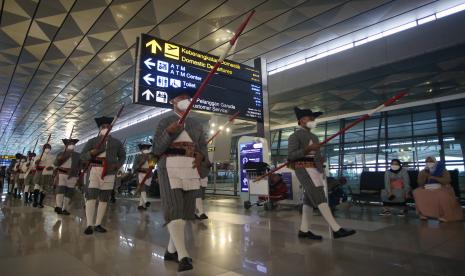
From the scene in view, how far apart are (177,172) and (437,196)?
5449 millimetres

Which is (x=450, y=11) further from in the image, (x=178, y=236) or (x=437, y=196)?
(x=178, y=236)

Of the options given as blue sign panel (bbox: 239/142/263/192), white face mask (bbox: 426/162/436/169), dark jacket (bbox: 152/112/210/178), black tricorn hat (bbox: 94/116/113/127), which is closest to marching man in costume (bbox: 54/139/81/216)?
black tricorn hat (bbox: 94/116/113/127)

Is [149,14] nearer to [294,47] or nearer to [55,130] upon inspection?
[294,47]

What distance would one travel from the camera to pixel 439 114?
480 inches

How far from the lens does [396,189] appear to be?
6906 millimetres

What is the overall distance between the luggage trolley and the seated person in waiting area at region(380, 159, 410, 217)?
265 centimetres

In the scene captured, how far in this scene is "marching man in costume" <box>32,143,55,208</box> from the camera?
8.59m

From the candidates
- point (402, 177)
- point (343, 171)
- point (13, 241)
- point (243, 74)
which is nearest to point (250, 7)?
point (243, 74)

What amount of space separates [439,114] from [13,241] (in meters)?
14.1

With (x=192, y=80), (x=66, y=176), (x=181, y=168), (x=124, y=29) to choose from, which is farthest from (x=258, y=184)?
(x=124, y=29)

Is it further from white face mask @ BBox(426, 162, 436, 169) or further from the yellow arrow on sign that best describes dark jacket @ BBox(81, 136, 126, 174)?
white face mask @ BBox(426, 162, 436, 169)

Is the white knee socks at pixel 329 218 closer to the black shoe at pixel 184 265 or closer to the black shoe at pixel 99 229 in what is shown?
the black shoe at pixel 184 265

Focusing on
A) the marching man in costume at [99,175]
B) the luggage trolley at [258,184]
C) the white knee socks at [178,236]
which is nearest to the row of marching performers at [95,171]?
the marching man in costume at [99,175]

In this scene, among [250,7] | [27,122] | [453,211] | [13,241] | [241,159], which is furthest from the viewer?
[27,122]
